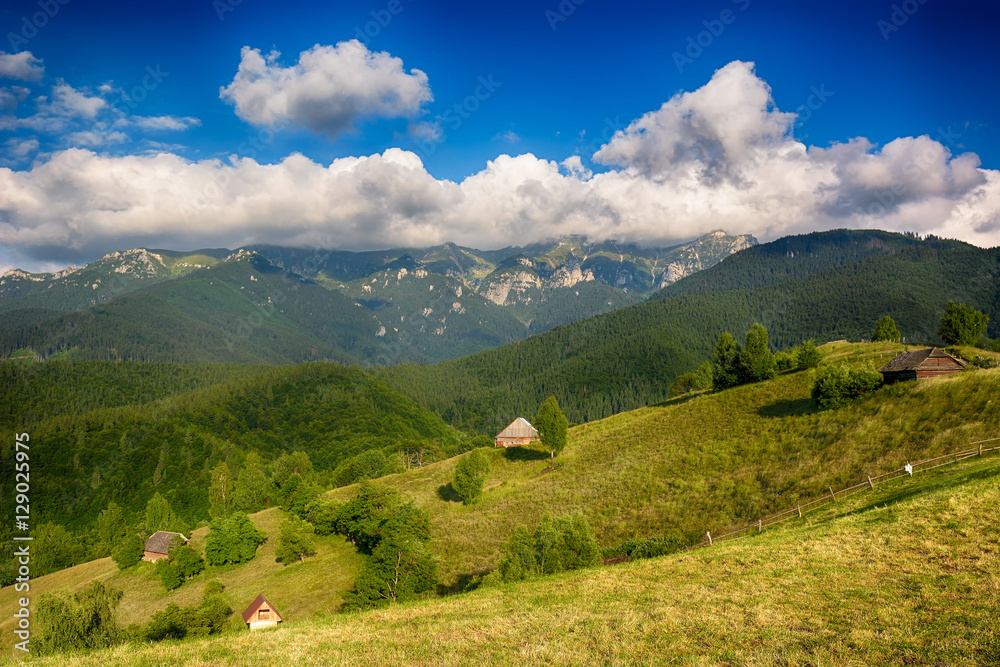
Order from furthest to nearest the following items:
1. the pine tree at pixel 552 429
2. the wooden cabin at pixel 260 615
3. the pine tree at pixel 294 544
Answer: the pine tree at pixel 552 429
the pine tree at pixel 294 544
the wooden cabin at pixel 260 615

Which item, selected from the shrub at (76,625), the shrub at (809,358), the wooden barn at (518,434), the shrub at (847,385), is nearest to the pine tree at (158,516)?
the shrub at (76,625)

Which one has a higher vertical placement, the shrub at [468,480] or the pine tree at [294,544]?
the shrub at [468,480]

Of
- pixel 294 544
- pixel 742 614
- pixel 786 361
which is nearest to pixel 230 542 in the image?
pixel 294 544

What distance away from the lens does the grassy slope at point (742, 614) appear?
1219cm

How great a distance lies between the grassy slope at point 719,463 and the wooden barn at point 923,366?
6.82 metres

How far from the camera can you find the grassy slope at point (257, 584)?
44.6 meters

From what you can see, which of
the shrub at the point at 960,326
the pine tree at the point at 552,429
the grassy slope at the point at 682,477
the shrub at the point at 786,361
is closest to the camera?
the grassy slope at the point at 682,477

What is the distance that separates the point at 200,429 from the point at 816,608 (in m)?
197

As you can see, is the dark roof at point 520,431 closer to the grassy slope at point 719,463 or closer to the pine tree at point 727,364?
the grassy slope at point 719,463

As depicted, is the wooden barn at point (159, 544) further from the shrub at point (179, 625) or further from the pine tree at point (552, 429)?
the pine tree at point (552, 429)

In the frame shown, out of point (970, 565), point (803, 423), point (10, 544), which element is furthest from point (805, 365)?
point (10, 544)

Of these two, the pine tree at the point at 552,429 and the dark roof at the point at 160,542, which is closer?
the dark roof at the point at 160,542

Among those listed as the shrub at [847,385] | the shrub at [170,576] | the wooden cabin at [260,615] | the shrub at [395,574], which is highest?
the shrub at [847,385]

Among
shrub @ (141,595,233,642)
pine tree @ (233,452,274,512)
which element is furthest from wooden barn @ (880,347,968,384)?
pine tree @ (233,452,274,512)
